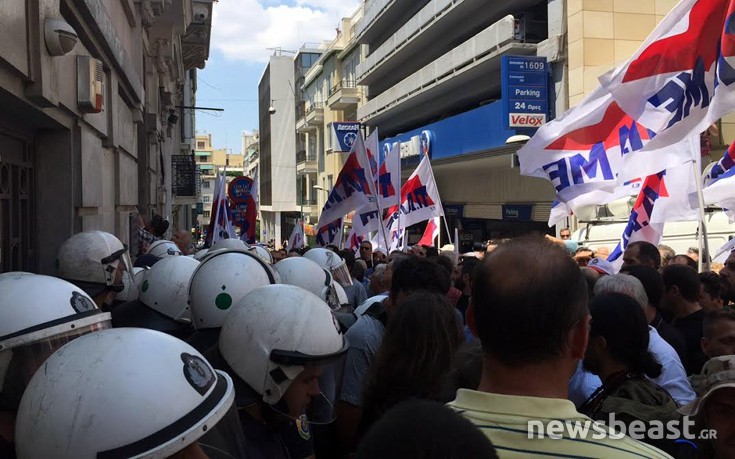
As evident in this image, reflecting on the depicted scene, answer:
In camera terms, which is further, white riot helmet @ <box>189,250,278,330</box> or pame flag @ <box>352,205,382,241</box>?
pame flag @ <box>352,205,382,241</box>

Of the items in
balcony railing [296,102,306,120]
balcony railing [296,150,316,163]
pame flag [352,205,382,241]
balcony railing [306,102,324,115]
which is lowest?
pame flag [352,205,382,241]

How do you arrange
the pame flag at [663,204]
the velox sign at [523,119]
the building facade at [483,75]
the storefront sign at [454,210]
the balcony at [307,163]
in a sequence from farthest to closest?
the balcony at [307,163], the storefront sign at [454,210], the velox sign at [523,119], the building facade at [483,75], the pame flag at [663,204]

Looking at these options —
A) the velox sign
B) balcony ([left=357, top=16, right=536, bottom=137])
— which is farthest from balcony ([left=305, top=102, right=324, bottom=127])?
the velox sign

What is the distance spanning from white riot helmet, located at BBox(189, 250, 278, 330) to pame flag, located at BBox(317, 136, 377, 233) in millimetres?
6486

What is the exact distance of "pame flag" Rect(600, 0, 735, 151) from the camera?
5.59 m

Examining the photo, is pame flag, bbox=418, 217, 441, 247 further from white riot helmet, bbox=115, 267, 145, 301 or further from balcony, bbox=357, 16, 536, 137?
balcony, bbox=357, 16, 536, 137

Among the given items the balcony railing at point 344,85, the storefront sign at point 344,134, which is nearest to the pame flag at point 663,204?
the storefront sign at point 344,134

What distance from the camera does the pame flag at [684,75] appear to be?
559 centimetres

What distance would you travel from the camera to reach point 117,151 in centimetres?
840

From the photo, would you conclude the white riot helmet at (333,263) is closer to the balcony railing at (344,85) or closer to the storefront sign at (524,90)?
the storefront sign at (524,90)

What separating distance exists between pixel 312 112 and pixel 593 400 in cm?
5105

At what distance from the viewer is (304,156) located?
190 ft

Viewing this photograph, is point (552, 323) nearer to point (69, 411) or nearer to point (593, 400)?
point (69, 411)

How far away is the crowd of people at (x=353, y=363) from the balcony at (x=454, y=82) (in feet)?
58.2
